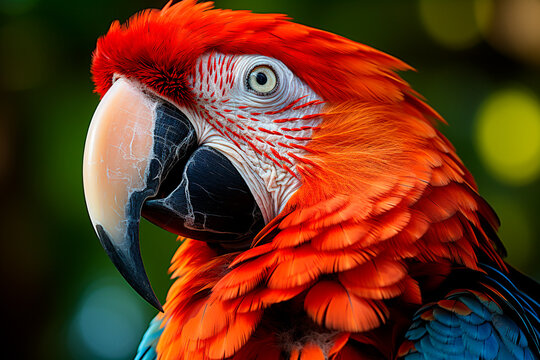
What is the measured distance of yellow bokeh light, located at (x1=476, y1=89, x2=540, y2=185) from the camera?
176cm

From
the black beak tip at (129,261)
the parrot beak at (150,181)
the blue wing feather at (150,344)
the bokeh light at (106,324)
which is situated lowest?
the bokeh light at (106,324)

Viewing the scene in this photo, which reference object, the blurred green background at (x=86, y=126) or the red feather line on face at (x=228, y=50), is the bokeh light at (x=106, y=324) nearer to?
the blurred green background at (x=86, y=126)

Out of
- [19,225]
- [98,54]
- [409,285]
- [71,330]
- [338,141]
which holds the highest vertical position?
[98,54]

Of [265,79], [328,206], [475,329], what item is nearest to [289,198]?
[328,206]

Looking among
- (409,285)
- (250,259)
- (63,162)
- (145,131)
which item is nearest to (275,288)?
(250,259)

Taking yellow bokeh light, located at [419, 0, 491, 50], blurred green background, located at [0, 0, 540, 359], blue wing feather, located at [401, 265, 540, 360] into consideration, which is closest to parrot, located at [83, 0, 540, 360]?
blue wing feather, located at [401, 265, 540, 360]

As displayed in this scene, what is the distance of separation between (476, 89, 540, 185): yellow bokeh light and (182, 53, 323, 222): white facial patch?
1185 mm

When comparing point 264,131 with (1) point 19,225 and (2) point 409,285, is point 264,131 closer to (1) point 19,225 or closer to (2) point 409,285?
(2) point 409,285

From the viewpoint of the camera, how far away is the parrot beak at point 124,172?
0.70 meters

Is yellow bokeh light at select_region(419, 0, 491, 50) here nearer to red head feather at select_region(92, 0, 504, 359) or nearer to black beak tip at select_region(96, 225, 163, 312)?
red head feather at select_region(92, 0, 504, 359)

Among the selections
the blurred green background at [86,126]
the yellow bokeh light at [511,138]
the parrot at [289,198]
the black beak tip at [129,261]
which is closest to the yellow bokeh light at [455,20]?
the blurred green background at [86,126]

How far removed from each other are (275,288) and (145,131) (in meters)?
0.29

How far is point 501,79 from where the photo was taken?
1.87 metres

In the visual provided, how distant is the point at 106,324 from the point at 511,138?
158 cm
